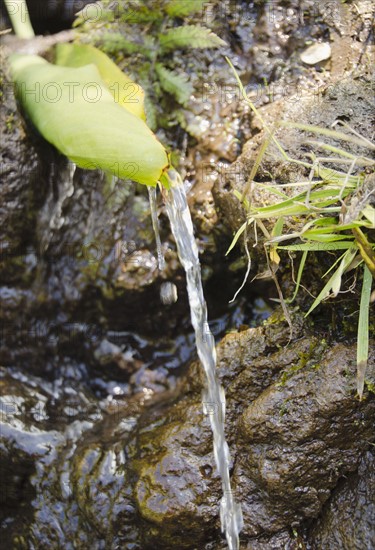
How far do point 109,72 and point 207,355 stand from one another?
55.7 inches

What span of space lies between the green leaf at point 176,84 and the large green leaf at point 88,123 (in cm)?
48

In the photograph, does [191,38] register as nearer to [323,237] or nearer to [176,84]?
[176,84]

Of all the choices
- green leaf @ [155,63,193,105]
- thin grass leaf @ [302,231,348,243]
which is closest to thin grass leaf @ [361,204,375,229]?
thin grass leaf @ [302,231,348,243]

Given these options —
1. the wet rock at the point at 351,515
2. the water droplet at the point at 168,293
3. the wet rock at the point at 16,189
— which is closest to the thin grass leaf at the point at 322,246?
the wet rock at the point at 351,515

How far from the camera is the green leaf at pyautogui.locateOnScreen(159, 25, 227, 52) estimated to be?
2875 mm

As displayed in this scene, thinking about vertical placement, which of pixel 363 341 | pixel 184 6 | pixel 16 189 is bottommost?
pixel 363 341

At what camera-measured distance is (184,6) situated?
9.75ft

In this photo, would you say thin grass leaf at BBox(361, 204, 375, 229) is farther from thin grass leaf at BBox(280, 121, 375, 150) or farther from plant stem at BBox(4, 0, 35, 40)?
plant stem at BBox(4, 0, 35, 40)

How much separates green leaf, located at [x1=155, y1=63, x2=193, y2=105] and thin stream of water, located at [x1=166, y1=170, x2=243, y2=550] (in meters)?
0.75

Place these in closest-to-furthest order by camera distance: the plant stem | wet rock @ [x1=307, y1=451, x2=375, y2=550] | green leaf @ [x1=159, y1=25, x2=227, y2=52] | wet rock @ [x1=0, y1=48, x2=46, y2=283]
Result: wet rock @ [x1=307, y1=451, x2=375, y2=550]
wet rock @ [x1=0, y1=48, x2=46, y2=283]
green leaf @ [x1=159, y1=25, x2=227, y2=52]
the plant stem

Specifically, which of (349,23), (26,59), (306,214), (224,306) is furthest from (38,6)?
(306,214)

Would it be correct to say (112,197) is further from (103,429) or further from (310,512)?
(310,512)

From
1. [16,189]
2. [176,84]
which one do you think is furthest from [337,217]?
[16,189]

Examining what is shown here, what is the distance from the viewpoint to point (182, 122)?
294cm
